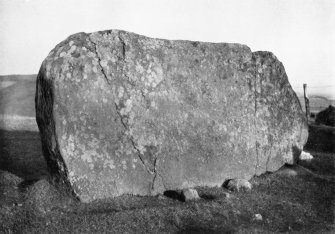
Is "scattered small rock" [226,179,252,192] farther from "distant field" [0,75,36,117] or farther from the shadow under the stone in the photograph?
"distant field" [0,75,36,117]

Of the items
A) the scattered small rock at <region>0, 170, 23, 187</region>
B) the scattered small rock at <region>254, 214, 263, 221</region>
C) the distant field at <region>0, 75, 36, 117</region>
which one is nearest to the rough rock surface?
the scattered small rock at <region>254, 214, 263, 221</region>

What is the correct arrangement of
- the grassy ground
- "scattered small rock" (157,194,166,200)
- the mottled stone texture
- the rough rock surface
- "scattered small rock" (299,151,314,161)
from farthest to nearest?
1. the rough rock surface
2. "scattered small rock" (299,151,314,161)
3. "scattered small rock" (157,194,166,200)
4. the mottled stone texture
5. the grassy ground

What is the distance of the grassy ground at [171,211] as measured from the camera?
7.79 metres

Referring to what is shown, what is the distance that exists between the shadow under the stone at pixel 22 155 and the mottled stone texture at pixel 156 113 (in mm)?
2623

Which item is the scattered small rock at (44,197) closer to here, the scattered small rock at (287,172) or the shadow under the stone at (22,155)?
the shadow under the stone at (22,155)

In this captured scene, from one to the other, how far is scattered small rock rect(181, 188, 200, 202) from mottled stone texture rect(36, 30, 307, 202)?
1.72ft

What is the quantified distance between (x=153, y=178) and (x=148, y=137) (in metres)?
1.02

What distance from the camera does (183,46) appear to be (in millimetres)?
10914

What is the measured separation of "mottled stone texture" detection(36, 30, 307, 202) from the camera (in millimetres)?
9094

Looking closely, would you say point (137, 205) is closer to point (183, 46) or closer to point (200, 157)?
point (200, 157)

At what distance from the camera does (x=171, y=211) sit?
8.50 meters

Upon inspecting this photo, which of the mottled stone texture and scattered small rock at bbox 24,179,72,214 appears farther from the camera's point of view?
the mottled stone texture

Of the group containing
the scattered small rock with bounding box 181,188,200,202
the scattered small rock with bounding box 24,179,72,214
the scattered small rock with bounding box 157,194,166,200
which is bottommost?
the scattered small rock with bounding box 157,194,166,200

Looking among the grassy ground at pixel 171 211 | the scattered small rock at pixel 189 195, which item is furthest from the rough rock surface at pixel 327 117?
the scattered small rock at pixel 189 195
